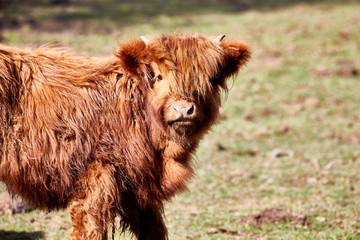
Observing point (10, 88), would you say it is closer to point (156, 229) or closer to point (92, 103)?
point (92, 103)

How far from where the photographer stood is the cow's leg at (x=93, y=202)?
444 cm

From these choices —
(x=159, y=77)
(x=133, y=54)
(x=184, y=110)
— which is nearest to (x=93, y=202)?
(x=184, y=110)

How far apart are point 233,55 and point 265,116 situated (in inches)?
262

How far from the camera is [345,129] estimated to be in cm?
1091

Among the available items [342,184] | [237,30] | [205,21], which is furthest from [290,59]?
[342,184]

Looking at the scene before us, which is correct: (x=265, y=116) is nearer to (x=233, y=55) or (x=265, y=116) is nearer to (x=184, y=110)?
(x=233, y=55)

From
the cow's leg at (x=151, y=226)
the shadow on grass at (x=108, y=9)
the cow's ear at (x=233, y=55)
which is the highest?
the cow's ear at (x=233, y=55)

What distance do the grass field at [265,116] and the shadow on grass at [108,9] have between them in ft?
0.15

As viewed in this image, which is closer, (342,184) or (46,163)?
(46,163)

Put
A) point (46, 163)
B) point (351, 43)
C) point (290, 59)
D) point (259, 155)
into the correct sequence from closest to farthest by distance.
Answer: point (46, 163) → point (259, 155) → point (290, 59) → point (351, 43)

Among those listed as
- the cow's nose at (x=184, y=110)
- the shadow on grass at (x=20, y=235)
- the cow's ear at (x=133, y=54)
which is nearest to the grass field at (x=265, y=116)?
the shadow on grass at (x=20, y=235)

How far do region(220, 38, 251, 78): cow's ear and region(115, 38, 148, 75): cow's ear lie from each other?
27.7 inches

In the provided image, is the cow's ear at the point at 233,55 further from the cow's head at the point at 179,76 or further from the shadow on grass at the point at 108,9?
the shadow on grass at the point at 108,9

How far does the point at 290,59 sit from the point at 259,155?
20.0ft
